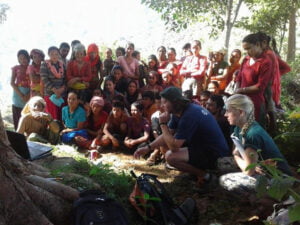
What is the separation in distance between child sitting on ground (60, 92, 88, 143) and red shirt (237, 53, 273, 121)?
3.06m

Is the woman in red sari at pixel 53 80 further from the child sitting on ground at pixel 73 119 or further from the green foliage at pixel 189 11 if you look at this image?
the green foliage at pixel 189 11

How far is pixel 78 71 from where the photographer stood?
6645mm

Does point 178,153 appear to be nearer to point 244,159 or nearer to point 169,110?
point 169,110

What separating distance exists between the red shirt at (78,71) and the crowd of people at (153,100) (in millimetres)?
20

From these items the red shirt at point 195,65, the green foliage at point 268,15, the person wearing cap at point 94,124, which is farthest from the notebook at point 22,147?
the green foliage at point 268,15

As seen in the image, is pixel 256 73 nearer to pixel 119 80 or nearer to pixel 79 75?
pixel 119 80

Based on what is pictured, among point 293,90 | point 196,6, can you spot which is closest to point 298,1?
point 293,90

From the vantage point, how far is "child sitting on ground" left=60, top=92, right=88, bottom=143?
611 cm

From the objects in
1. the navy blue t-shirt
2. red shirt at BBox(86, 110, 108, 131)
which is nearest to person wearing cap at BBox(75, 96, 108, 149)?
red shirt at BBox(86, 110, 108, 131)

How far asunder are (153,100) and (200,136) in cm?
216

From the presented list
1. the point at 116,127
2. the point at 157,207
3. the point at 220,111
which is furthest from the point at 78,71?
the point at 157,207

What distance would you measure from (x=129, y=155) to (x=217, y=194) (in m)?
2.24

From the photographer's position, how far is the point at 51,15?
164ft

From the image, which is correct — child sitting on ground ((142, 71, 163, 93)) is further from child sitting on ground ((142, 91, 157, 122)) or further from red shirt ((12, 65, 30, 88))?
red shirt ((12, 65, 30, 88))
